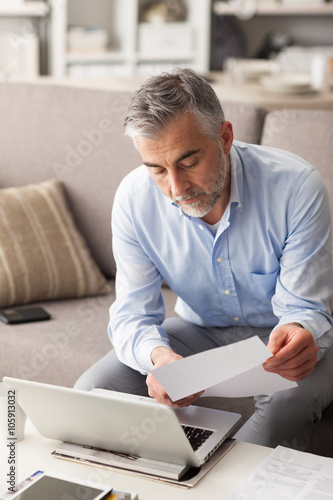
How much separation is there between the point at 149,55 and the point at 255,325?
318cm

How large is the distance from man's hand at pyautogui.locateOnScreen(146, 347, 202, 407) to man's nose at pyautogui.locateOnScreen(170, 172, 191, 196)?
0.31 m

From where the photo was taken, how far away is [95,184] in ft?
7.30

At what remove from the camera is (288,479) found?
3.47 ft

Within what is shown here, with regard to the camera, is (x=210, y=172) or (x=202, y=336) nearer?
(x=210, y=172)

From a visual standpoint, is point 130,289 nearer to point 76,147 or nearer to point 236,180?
point 236,180

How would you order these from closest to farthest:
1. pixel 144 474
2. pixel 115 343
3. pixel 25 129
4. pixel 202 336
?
pixel 144 474 < pixel 115 343 < pixel 202 336 < pixel 25 129

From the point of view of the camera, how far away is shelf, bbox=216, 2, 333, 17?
14.4ft

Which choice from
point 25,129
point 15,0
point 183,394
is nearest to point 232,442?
point 183,394

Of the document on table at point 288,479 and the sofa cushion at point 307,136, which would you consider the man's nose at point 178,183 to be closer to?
the document on table at point 288,479

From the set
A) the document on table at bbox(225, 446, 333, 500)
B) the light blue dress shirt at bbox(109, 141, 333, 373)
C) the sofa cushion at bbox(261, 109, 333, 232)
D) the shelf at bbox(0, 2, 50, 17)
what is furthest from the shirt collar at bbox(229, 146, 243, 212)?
the shelf at bbox(0, 2, 50, 17)

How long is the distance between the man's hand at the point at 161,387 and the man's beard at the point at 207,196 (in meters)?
0.28

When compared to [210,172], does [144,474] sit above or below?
below

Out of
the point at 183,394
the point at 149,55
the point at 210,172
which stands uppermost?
the point at 149,55

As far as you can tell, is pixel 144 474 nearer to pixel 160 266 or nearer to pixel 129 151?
pixel 160 266
